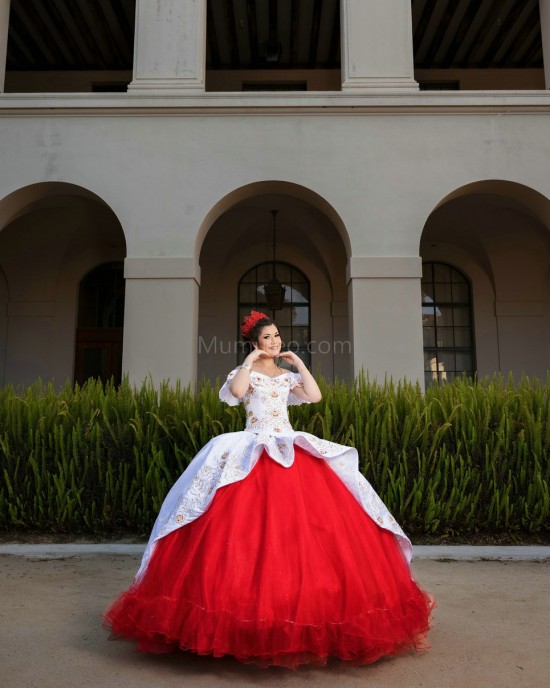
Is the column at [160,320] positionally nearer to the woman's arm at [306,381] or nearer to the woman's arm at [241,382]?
the woman's arm at [306,381]

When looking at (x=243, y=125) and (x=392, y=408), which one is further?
(x=243, y=125)

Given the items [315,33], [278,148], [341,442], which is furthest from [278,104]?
[341,442]

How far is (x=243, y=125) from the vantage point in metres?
8.90

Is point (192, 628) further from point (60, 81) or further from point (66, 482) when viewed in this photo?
point (60, 81)

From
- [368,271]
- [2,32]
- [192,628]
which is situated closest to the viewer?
[192,628]

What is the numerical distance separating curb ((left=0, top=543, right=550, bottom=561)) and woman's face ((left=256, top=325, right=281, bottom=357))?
9.28 ft

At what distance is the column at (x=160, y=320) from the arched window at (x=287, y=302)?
14.4 feet

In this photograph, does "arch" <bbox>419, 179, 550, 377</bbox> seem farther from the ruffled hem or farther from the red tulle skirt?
the ruffled hem

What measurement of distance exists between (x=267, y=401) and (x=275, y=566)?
1.16 metres

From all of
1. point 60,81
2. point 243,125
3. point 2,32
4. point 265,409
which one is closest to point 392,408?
point 265,409

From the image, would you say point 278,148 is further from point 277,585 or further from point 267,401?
point 277,585

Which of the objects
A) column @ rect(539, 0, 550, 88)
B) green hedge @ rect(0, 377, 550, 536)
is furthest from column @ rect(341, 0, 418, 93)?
green hedge @ rect(0, 377, 550, 536)

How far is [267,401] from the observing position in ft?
12.4

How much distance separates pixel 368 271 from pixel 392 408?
2.84 meters
